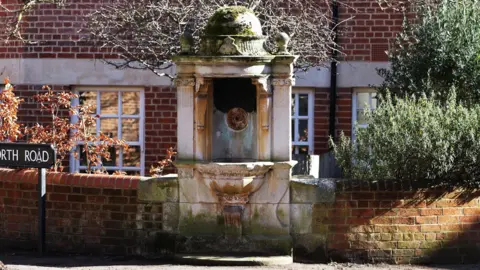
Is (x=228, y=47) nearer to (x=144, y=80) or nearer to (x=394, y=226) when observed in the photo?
(x=394, y=226)

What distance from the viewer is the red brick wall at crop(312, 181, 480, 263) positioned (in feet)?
35.8

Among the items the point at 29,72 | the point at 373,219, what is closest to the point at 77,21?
the point at 29,72

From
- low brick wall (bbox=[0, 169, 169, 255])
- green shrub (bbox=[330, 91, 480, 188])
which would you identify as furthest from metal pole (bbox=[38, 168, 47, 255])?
green shrub (bbox=[330, 91, 480, 188])

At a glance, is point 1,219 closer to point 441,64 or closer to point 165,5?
point 165,5

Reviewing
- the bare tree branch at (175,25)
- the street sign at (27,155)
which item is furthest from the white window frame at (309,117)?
the street sign at (27,155)

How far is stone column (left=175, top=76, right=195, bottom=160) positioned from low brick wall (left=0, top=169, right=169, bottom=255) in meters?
0.64

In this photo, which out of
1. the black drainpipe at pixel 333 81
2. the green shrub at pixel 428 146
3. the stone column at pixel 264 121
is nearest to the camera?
the stone column at pixel 264 121

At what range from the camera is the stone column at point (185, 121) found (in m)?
10.9

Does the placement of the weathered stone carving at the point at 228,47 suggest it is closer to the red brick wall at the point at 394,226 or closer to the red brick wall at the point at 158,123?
the red brick wall at the point at 394,226

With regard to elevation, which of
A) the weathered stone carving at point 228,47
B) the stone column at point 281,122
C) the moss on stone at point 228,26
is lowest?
the stone column at point 281,122

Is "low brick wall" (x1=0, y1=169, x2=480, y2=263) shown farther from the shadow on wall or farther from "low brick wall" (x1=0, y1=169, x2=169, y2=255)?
the shadow on wall

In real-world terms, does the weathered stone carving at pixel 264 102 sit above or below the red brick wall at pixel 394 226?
above

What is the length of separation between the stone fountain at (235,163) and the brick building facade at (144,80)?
5914mm

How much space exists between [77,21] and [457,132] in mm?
8190
